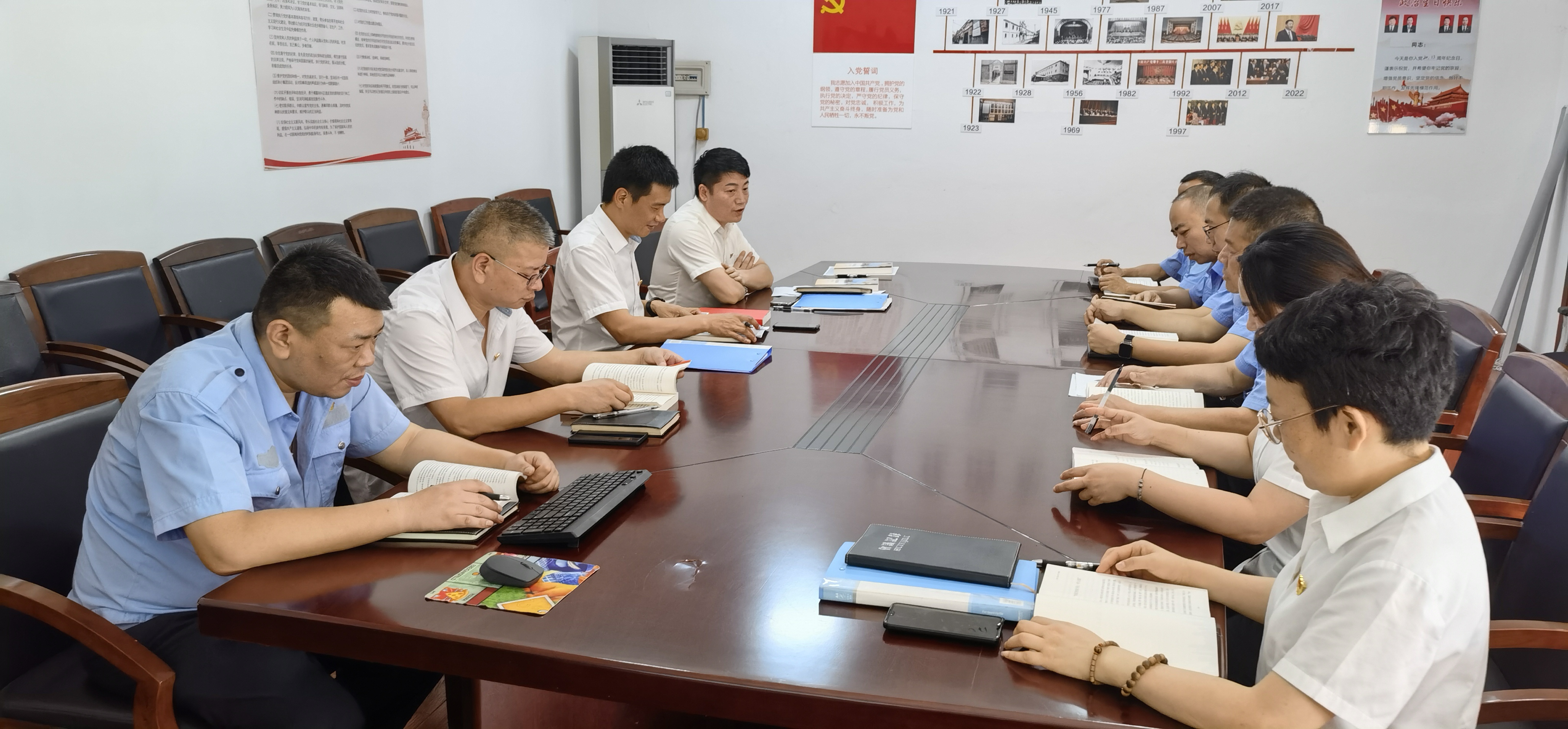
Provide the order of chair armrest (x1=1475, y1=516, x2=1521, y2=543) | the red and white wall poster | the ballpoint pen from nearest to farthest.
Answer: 1. chair armrest (x1=1475, y1=516, x2=1521, y2=543)
2. the ballpoint pen
3. the red and white wall poster

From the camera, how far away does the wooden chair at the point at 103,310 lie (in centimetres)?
313

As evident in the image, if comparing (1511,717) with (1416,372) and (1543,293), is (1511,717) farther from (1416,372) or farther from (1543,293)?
(1543,293)

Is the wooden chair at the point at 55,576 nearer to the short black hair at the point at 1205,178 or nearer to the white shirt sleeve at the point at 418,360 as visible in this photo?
the white shirt sleeve at the point at 418,360

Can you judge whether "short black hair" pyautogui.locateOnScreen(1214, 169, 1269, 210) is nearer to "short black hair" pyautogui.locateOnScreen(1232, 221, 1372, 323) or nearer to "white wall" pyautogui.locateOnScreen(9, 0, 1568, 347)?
"short black hair" pyautogui.locateOnScreen(1232, 221, 1372, 323)

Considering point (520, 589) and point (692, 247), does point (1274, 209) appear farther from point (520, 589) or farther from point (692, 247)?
point (692, 247)

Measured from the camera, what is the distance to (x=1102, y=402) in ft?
→ 7.52

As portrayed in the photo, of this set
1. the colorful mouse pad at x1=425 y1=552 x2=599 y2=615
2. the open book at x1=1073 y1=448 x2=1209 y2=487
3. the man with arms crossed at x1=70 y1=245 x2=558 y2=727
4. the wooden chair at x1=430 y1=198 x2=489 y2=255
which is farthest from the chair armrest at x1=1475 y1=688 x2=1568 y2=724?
the wooden chair at x1=430 y1=198 x2=489 y2=255

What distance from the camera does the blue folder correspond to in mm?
2809

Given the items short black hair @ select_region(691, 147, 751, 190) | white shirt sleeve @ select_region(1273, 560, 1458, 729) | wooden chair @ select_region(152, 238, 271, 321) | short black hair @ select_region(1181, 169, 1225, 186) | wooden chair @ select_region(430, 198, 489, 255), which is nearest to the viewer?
white shirt sleeve @ select_region(1273, 560, 1458, 729)

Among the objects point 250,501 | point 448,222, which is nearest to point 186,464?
point 250,501

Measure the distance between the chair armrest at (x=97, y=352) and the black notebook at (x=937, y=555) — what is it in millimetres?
2630

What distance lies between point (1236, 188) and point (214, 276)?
368 centimetres

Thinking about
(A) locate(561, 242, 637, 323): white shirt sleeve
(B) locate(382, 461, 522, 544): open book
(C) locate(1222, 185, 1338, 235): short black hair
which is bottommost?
(B) locate(382, 461, 522, 544): open book

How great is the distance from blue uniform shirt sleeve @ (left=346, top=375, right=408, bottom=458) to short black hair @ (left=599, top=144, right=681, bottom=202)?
152cm
